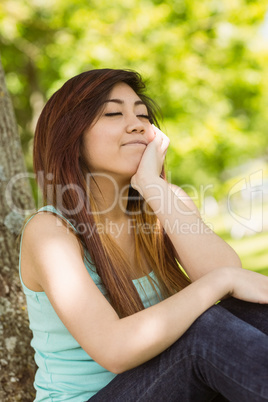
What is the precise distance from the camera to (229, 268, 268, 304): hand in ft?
6.70

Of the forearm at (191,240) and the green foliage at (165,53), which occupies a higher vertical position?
the green foliage at (165,53)

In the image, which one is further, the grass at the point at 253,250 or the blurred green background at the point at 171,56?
the blurred green background at the point at 171,56

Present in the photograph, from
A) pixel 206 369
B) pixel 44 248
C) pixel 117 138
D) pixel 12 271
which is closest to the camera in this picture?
pixel 206 369

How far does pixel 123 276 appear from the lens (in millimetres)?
2303

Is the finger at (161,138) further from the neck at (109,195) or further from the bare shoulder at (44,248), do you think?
the bare shoulder at (44,248)

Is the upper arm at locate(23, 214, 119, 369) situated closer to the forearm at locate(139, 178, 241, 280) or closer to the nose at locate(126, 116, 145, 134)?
the forearm at locate(139, 178, 241, 280)

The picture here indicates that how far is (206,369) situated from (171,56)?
842 cm

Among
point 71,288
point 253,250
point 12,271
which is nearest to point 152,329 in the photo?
point 71,288

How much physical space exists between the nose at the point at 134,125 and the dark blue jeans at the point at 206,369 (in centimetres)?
100

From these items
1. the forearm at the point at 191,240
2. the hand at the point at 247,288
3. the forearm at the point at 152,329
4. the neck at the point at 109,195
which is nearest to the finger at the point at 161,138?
the neck at the point at 109,195

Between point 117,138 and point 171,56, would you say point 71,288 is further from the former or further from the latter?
point 171,56

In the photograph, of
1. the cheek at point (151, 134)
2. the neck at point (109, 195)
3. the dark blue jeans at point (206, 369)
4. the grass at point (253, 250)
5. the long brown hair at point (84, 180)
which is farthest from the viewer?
the grass at point (253, 250)

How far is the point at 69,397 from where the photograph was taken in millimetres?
2076

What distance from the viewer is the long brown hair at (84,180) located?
2275 millimetres
